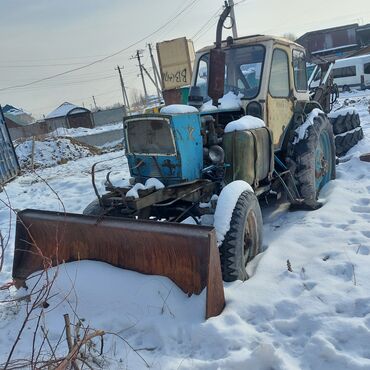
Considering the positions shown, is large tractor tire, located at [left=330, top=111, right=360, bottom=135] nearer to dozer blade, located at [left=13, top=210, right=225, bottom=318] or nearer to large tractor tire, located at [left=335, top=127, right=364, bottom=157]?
large tractor tire, located at [left=335, top=127, right=364, bottom=157]

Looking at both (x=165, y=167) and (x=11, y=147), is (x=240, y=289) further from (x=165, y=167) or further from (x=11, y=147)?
(x=11, y=147)

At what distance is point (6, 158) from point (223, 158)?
9.68m

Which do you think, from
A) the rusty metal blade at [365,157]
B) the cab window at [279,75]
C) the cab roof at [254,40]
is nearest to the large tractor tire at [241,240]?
the cab window at [279,75]

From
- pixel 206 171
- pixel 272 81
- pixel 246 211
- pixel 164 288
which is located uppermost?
pixel 272 81

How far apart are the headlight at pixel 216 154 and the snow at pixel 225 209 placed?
0.48 m

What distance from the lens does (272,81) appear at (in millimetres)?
5105

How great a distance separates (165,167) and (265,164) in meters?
1.22

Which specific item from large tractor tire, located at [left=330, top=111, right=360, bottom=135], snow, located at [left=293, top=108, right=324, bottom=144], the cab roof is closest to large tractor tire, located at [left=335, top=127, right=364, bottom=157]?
large tractor tire, located at [left=330, top=111, right=360, bottom=135]

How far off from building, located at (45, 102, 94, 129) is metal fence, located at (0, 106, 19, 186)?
24640 mm

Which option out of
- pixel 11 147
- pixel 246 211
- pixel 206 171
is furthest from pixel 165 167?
pixel 11 147

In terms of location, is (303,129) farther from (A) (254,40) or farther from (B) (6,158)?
(B) (6,158)

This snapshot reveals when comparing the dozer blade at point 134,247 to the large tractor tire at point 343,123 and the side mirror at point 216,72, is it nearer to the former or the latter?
the side mirror at point 216,72

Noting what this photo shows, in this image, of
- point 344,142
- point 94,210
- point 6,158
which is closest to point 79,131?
point 6,158

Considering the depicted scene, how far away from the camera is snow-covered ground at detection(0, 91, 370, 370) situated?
8.81 ft
